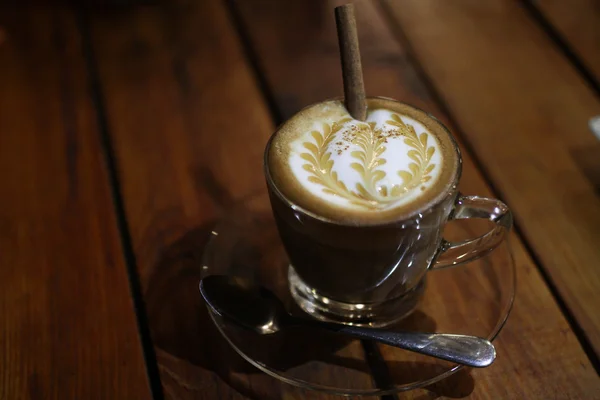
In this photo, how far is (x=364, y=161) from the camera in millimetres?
575

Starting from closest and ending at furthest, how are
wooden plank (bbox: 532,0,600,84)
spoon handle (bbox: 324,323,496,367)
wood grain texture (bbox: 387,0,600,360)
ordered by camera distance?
spoon handle (bbox: 324,323,496,367)
wood grain texture (bbox: 387,0,600,360)
wooden plank (bbox: 532,0,600,84)

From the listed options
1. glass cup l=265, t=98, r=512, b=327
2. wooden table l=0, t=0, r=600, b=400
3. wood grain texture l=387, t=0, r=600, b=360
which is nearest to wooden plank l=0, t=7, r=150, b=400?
wooden table l=0, t=0, r=600, b=400

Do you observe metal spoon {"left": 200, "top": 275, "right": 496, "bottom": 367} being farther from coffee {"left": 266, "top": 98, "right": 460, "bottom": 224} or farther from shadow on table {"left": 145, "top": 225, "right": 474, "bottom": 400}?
coffee {"left": 266, "top": 98, "right": 460, "bottom": 224}

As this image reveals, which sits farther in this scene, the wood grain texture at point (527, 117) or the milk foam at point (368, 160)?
the wood grain texture at point (527, 117)

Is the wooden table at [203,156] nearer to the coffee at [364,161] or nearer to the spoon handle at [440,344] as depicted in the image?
the spoon handle at [440,344]

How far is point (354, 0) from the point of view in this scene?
1104mm

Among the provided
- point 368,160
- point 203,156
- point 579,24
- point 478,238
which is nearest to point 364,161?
point 368,160

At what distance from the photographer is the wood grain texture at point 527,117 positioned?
677mm

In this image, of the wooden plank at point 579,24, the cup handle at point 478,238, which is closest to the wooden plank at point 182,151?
the cup handle at point 478,238

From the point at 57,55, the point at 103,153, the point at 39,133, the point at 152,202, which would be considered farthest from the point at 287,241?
the point at 57,55

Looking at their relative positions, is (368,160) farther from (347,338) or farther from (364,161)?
(347,338)

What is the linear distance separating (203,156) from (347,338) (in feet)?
1.18

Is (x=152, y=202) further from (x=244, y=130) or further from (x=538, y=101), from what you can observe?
(x=538, y=101)

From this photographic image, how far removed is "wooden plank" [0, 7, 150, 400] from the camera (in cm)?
59
